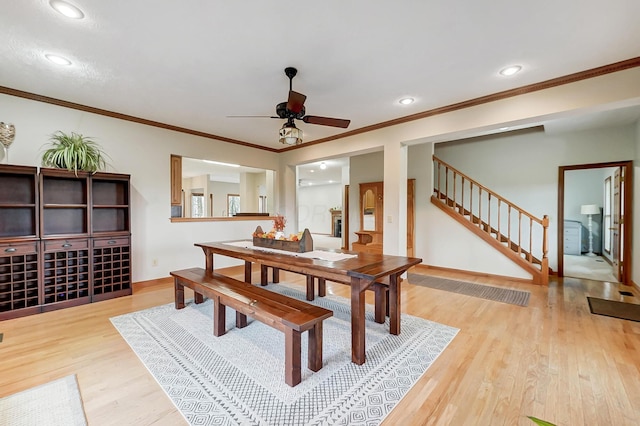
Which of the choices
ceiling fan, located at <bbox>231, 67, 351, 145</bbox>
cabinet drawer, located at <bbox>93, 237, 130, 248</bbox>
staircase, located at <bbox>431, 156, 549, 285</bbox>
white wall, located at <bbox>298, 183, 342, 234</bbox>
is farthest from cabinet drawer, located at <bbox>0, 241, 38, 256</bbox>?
white wall, located at <bbox>298, 183, 342, 234</bbox>

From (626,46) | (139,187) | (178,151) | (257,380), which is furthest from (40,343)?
(626,46)

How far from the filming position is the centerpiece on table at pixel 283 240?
9.48 feet

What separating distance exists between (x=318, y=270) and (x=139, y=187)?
342 cm

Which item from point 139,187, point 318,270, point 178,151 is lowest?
point 318,270

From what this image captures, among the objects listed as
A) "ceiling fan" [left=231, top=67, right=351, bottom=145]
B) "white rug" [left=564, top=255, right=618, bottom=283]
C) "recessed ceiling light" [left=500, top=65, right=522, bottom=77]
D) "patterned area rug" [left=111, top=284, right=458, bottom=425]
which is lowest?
"white rug" [left=564, top=255, right=618, bottom=283]

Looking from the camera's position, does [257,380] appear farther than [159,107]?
No

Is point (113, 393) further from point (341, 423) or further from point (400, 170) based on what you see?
point (400, 170)

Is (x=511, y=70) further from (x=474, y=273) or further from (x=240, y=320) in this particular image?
(x=240, y=320)

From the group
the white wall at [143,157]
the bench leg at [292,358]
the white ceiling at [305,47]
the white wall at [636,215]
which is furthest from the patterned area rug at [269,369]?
the white wall at [636,215]

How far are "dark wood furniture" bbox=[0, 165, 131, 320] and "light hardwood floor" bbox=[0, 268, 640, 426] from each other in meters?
0.26

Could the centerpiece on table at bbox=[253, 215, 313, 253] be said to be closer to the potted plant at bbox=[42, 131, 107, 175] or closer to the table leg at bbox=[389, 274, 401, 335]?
the table leg at bbox=[389, 274, 401, 335]

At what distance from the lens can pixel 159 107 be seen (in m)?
3.70

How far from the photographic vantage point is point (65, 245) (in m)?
3.25

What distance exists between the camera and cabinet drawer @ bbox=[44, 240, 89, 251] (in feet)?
10.3
